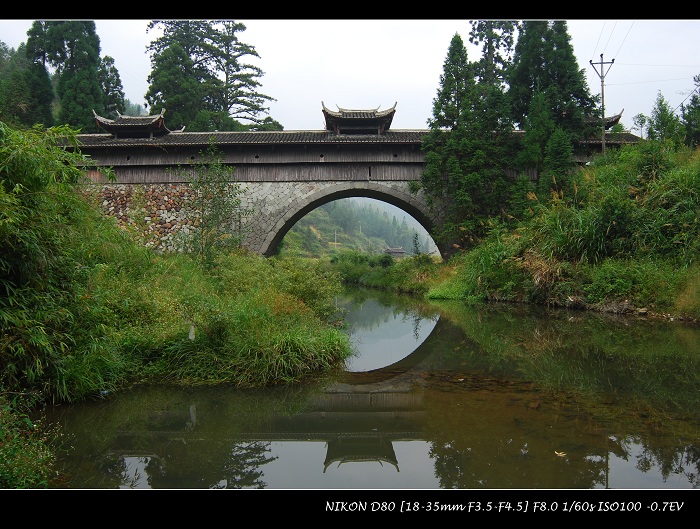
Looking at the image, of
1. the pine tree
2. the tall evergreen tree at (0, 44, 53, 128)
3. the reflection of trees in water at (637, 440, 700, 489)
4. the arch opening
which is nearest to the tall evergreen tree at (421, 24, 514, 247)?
the arch opening

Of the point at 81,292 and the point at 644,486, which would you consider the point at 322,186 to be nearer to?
the point at 81,292

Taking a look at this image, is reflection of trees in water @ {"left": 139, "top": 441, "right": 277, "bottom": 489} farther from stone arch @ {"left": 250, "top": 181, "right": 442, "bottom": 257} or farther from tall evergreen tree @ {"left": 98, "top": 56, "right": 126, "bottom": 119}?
tall evergreen tree @ {"left": 98, "top": 56, "right": 126, "bottom": 119}

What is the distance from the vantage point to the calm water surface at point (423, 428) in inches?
129

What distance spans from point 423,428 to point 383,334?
6.01 meters

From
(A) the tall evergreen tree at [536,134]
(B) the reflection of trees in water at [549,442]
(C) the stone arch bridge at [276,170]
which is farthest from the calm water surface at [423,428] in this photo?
(C) the stone arch bridge at [276,170]

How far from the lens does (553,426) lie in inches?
162

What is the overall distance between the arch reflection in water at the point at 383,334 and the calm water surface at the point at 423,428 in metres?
0.23

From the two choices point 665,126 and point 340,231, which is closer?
point 665,126

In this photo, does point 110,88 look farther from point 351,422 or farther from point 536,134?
point 351,422

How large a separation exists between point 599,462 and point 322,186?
15862 millimetres

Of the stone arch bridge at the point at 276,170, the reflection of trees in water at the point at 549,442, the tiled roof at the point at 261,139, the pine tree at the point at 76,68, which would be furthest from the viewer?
the pine tree at the point at 76,68

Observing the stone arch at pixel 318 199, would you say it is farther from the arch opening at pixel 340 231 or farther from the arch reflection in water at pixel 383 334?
the arch reflection in water at pixel 383 334

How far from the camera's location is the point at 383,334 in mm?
10242

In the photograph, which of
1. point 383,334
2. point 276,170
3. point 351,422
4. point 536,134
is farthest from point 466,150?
point 351,422
